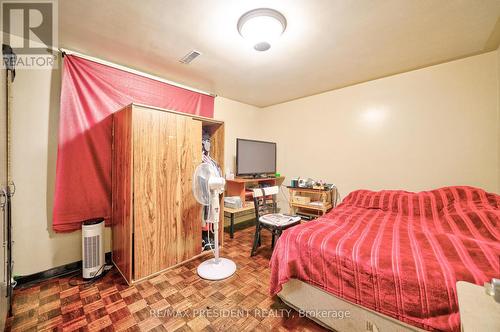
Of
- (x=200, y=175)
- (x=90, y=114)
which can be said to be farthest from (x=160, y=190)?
(x=90, y=114)

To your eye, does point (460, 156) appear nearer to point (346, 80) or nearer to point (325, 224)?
point (346, 80)

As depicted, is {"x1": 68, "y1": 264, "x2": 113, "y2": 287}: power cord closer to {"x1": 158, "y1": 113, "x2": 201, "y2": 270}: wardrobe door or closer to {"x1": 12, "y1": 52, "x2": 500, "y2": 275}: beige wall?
{"x1": 12, "y1": 52, "x2": 500, "y2": 275}: beige wall

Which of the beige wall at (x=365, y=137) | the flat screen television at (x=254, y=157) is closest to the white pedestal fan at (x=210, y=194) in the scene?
the flat screen television at (x=254, y=157)

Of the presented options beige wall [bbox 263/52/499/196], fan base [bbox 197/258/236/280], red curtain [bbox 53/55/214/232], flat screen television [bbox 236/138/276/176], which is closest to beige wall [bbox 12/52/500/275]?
beige wall [bbox 263/52/499/196]

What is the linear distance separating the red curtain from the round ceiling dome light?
63.3 inches

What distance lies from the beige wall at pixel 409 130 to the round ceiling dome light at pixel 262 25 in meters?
1.95

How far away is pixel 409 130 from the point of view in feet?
8.55

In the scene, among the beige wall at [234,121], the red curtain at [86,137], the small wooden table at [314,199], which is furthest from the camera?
the beige wall at [234,121]

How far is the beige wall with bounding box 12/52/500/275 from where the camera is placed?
74.6 inches

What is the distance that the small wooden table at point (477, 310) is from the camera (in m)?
0.56

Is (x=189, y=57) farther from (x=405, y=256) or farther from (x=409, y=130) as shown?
(x=409, y=130)

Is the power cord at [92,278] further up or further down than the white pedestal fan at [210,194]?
further down

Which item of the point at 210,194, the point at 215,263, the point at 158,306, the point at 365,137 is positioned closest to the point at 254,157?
the point at 210,194

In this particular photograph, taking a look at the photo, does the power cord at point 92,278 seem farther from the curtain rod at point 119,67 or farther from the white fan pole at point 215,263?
the curtain rod at point 119,67
